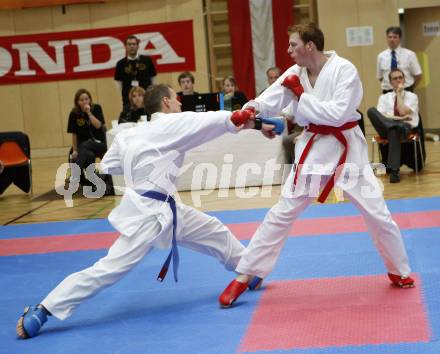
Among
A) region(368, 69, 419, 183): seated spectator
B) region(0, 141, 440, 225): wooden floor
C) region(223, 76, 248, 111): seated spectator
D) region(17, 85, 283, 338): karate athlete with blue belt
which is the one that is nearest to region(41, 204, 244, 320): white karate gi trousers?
region(17, 85, 283, 338): karate athlete with blue belt

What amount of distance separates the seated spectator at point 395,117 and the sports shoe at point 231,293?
188 inches

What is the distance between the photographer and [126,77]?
36.2 ft

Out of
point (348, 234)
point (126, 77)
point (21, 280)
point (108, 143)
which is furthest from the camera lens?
point (126, 77)

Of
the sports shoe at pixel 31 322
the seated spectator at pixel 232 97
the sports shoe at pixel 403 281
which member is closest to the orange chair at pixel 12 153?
the seated spectator at pixel 232 97

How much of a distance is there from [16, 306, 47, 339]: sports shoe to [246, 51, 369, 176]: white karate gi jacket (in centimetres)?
176

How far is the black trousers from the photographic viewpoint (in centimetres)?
909

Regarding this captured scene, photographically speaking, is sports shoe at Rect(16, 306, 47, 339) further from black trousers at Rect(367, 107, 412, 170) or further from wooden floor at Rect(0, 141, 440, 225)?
black trousers at Rect(367, 107, 412, 170)

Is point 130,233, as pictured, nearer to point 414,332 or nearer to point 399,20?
point 414,332

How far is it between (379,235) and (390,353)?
1.18 m

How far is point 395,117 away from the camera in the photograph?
9344 millimetres

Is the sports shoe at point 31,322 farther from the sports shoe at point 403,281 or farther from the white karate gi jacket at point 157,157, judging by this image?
the sports shoe at point 403,281

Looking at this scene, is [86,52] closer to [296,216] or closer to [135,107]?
[135,107]

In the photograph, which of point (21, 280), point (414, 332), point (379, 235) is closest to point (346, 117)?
point (379, 235)

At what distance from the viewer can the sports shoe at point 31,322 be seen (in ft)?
Result: 13.9
